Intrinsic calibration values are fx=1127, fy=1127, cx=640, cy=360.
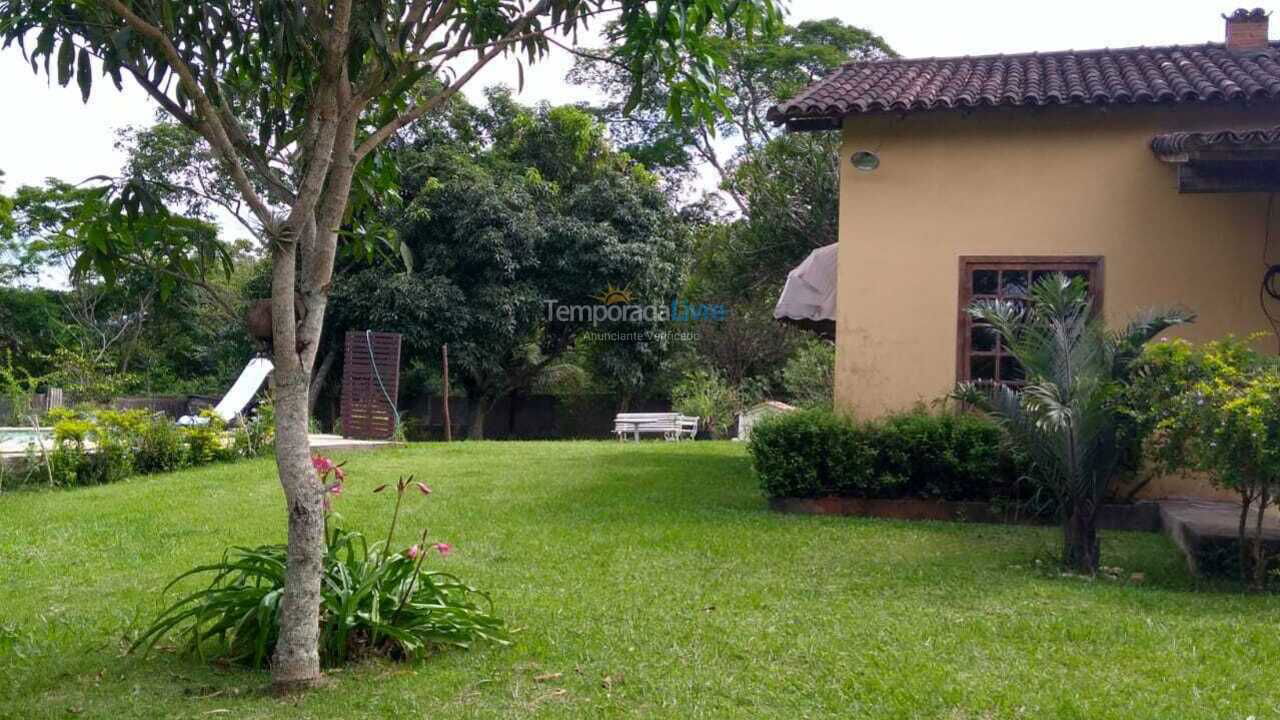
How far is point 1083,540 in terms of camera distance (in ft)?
24.5

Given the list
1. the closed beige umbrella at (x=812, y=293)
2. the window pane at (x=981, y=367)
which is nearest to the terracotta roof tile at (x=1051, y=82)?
the closed beige umbrella at (x=812, y=293)

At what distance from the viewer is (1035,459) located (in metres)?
7.71

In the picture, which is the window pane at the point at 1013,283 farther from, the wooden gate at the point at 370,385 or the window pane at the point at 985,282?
the wooden gate at the point at 370,385

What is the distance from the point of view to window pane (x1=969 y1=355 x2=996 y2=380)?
10.4 meters

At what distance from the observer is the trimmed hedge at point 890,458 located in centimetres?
950

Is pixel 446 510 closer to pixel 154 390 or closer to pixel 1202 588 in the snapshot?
pixel 1202 588

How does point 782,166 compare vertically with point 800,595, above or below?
above

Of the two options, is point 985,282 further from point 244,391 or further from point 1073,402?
point 244,391

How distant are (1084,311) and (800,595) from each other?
3.04 meters

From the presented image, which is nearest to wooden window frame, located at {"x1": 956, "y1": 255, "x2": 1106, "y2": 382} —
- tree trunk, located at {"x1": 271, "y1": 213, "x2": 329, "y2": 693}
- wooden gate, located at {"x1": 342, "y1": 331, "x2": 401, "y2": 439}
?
tree trunk, located at {"x1": 271, "y1": 213, "x2": 329, "y2": 693}

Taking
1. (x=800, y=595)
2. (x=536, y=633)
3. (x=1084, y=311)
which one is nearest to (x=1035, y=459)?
(x=1084, y=311)

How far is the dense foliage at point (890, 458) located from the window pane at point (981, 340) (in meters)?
0.80

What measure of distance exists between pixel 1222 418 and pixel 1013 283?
13.1 feet

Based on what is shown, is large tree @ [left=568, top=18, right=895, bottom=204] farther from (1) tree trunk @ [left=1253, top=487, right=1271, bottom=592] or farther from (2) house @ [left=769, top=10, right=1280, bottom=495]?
(1) tree trunk @ [left=1253, top=487, right=1271, bottom=592]
